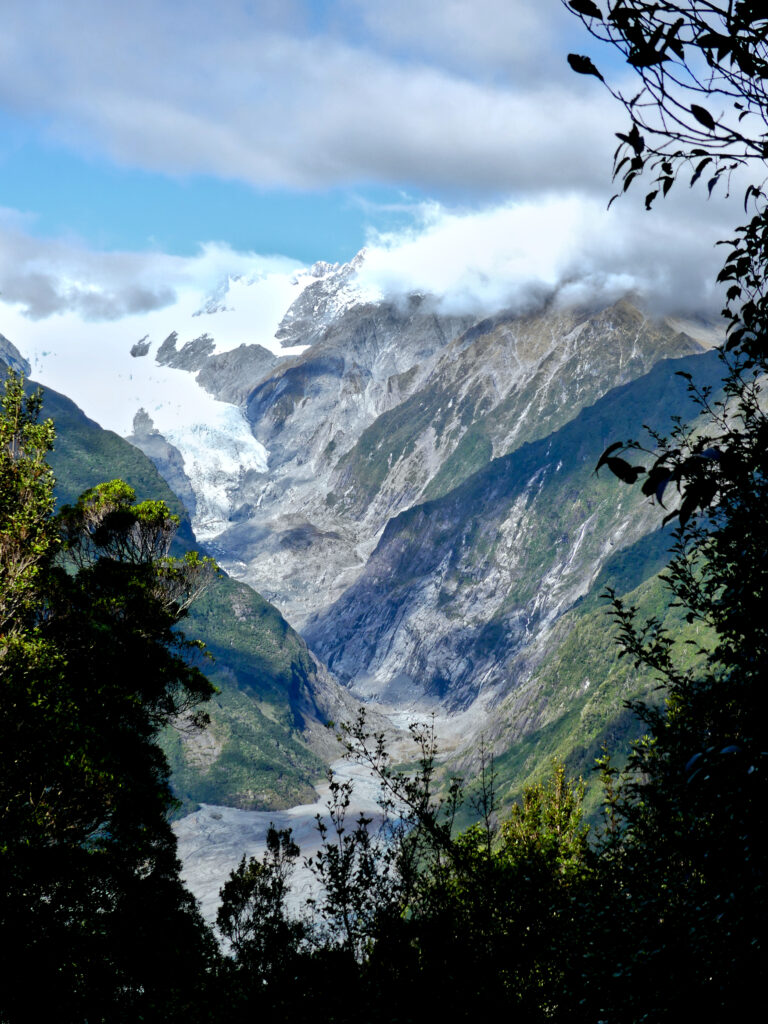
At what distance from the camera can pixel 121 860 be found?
30906mm

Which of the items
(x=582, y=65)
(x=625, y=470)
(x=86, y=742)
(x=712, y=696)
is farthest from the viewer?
(x=86, y=742)

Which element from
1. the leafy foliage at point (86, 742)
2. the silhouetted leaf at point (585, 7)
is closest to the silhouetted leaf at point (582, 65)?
the silhouetted leaf at point (585, 7)

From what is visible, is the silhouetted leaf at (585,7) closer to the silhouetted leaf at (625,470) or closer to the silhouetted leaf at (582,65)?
the silhouetted leaf at (582,65)

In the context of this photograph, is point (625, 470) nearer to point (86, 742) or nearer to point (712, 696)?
point (712, 696)

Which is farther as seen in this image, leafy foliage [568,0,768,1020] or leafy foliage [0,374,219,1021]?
leafy foliage [0,374,219,1021]

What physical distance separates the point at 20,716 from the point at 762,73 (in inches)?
872

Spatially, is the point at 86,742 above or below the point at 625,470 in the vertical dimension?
above

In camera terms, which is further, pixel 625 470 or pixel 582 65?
pixel 582 65

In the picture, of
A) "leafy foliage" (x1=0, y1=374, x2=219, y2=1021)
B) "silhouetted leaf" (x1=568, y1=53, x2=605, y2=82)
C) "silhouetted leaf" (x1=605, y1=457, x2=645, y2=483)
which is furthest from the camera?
"leafy foliage" (x1=0, y1=374, x2=219, y2=1021)

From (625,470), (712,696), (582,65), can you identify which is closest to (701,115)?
(582,65)

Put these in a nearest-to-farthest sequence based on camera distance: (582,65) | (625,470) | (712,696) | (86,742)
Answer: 1. (625,470)
2. (582,65)
3. (712,696)
4. (86,742)

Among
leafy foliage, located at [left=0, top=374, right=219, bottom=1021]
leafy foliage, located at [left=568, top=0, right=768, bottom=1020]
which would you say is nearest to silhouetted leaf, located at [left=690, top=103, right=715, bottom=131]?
leafy foliage, located at [left=568, top=0, right=768, bottom=1020]

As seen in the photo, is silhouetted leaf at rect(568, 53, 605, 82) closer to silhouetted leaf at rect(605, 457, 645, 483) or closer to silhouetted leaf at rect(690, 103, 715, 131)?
silhouetted leaf at rect(690, 103, 715, 131)

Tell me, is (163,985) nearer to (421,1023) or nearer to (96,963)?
(96,963)
